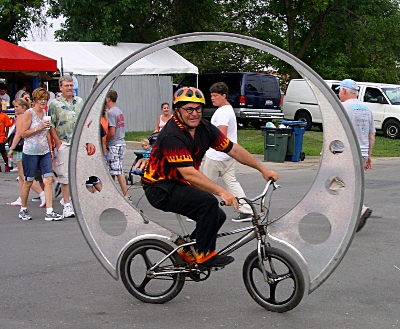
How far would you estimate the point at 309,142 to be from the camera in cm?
2159

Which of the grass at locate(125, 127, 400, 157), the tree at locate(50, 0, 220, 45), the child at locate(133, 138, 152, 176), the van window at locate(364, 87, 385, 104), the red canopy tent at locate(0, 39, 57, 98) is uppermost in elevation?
the tree at locate(50, 0, 220, 45)

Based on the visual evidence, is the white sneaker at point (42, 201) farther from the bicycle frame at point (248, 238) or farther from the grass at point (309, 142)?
the grass at point (309, 142)

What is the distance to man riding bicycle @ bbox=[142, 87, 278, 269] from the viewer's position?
4984mm

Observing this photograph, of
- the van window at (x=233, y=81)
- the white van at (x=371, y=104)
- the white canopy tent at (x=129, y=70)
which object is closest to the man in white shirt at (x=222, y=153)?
the white canopy tent at (x=129, y=70)

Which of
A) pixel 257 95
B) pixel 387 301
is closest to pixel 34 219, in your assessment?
pixel 387 301

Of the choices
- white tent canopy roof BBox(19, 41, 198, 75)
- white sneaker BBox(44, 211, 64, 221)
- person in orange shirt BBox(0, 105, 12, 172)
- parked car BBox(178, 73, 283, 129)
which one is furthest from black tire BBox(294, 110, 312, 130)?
white sneaker BBox(44, 211, 64, 221)

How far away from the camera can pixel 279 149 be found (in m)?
16.7

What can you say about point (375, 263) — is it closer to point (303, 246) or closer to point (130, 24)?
point (303, 246)

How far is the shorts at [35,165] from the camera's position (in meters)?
8.98

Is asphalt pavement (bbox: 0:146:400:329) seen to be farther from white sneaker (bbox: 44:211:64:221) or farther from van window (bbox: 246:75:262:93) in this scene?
van window (bbox: 246:75:262:93)

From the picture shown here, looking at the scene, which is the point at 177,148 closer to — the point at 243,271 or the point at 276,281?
the point at 243,271

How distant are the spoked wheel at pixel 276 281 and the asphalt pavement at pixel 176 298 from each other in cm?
9

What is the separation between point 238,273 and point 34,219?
153 inches

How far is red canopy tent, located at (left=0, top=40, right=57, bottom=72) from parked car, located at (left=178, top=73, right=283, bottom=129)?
9416 millimetres
